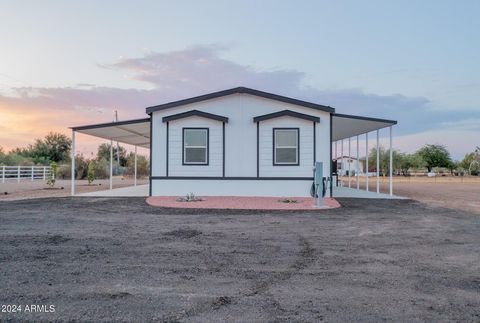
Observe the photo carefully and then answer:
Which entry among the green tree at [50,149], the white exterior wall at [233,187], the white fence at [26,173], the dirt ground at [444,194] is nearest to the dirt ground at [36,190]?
the white exterior wall at [233,187]

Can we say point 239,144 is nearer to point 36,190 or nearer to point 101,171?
point 36,190

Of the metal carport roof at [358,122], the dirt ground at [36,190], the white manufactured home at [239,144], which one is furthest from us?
the dirt ground at [36,190]

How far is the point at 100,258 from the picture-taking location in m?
5.45

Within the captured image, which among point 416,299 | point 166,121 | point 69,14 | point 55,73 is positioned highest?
point 69,14

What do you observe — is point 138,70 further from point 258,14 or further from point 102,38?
point 258,14

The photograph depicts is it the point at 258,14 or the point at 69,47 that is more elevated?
the point at 258,14

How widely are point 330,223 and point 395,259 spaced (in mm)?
3363

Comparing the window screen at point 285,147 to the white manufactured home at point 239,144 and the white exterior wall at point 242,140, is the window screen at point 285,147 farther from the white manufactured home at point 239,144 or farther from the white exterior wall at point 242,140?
the white exterior wall at point 242,140

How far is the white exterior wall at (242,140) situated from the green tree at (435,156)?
64.3 metres

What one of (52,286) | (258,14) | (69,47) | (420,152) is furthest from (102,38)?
(420,152)

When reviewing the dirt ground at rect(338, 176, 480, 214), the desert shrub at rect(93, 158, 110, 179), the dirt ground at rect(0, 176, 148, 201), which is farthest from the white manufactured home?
the desert shrub at rect(93, 158, 110, 179)

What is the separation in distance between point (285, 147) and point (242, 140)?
64.0 inches

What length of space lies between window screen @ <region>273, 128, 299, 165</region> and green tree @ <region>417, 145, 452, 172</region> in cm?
6453

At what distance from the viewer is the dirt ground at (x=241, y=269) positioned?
3.56 meters
